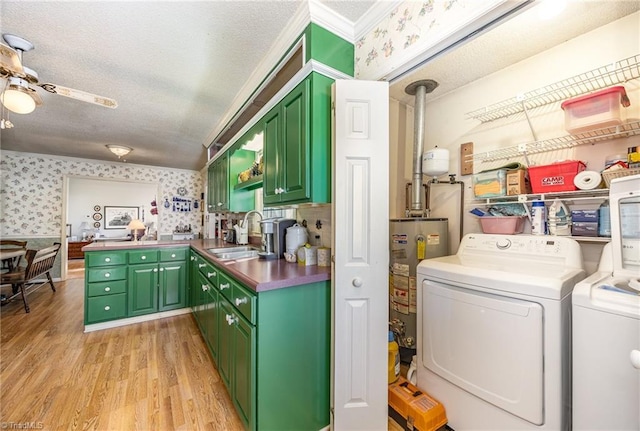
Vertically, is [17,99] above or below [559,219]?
above

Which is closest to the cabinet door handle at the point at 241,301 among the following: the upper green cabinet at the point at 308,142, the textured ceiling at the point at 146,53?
the upper green cabinet at the point at 308,142

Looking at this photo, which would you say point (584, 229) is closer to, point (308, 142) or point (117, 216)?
point (308, 142)

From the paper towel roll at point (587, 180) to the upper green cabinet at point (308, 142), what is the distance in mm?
1432

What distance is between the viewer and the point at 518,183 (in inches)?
66.5

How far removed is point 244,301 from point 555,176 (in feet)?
6.55

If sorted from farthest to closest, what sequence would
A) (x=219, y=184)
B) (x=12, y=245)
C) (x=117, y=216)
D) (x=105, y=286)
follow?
1. (x=117, y=216)
2. (x=12, y=245)
3. (x=219, y=184)
4. (x=105, y=286)

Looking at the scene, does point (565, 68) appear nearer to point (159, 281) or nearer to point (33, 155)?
point (159, 281)

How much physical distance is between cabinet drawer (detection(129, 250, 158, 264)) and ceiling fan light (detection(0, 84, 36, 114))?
1.70m

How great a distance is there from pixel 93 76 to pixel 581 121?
11.6 feet

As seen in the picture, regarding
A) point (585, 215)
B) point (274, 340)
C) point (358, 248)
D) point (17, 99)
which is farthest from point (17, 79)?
point (585, 215)

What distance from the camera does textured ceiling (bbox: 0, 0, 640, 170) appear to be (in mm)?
1460

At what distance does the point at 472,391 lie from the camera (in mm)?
1329

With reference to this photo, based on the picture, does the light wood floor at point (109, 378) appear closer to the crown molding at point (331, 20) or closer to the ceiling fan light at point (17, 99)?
the ceiling fan light at point (17, 99)

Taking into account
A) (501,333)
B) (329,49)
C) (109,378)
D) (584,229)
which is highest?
(329,49)
